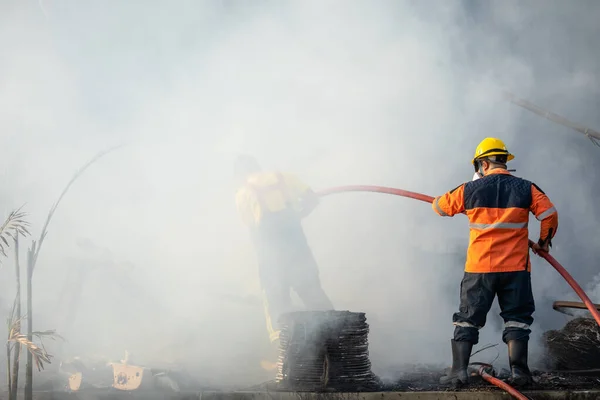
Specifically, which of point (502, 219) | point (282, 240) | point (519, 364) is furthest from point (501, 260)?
point (282, 240)

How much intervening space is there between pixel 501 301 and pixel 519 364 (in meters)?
0.47

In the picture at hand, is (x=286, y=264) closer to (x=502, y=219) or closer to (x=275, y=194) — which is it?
(x=275, y=194)

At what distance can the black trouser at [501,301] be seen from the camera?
4.44 m

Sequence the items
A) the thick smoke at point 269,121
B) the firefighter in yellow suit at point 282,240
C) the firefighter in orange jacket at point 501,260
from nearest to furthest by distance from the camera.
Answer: the firefighter in orange jacket at point 501,260 → the firefighter in yellow suit at point 282,240 → the thick smoke at point 269,121

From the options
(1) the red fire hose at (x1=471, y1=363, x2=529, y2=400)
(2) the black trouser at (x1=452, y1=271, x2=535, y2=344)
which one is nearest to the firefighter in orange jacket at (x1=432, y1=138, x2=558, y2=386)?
(2) the black trouser at (x1=452, y1=271, x2=535, y2=344)

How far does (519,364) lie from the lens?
14.3ft

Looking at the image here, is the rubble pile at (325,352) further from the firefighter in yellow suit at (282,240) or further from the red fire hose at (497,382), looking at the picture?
the firefighter in yellow suit at (282,240)

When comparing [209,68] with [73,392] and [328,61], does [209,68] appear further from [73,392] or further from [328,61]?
[73,392]

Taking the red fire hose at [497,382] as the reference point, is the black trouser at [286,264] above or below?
above

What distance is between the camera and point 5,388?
548 centimetres

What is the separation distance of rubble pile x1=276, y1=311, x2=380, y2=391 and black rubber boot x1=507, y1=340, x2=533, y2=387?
1037mm

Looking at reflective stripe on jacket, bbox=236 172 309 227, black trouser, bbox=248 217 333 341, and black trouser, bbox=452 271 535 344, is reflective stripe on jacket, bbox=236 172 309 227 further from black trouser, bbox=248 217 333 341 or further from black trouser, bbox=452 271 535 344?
black trouser, bbox=452 271 535 344

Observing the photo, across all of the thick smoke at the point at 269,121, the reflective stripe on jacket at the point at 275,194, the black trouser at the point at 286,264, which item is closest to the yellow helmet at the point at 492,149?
the reflective stripe on jacket at the point at 275,194

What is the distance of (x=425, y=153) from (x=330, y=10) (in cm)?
241
